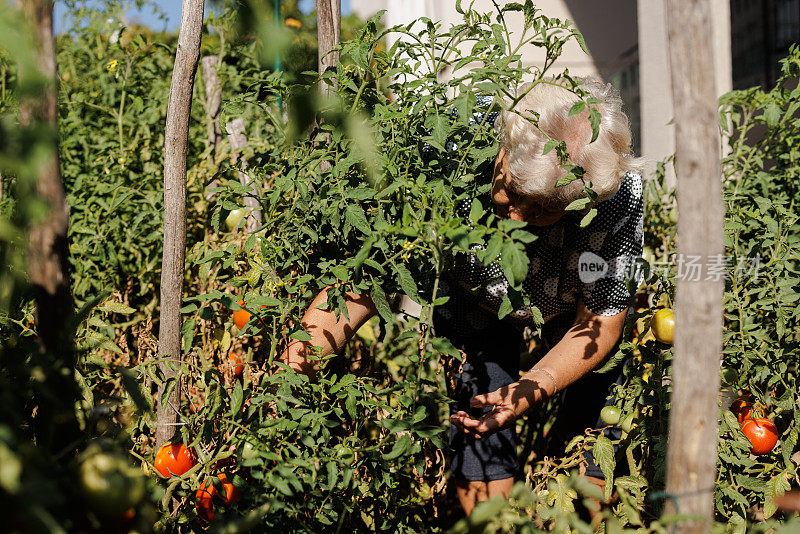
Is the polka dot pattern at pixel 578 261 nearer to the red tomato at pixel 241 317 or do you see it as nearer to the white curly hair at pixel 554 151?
the white curly hair at pixel 554 151

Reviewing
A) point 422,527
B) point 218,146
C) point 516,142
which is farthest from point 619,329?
Result: point 218,146

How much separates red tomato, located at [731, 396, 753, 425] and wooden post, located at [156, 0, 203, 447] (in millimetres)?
1305

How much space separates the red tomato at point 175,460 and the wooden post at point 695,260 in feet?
2.89

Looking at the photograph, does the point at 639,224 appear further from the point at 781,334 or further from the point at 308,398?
the point at 308,398

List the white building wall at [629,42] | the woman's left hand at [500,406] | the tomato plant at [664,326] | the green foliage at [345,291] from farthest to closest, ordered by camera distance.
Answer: the white building wall at [629,42], the tomato plant at [664,326], the woman's left hand at [500,406], the green foliage at [345,291]

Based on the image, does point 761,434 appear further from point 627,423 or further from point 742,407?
point 627,423

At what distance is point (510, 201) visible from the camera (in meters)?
1.36

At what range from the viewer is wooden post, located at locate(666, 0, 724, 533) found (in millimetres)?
789

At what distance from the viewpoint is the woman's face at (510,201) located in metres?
1.35

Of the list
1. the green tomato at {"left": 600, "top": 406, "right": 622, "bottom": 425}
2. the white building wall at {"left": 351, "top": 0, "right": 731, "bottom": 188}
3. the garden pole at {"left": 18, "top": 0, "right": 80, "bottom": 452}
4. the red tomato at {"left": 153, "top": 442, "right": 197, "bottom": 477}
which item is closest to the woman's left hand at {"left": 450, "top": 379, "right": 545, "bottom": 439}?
the green tomato at {"left": 600, "top": 406, "right": 622, "bottom": 425}

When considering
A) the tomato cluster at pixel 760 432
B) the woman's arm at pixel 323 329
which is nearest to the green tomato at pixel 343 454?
the woman's arm at pixel 323 329

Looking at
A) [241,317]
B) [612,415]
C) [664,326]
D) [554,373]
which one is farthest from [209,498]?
[664,326]

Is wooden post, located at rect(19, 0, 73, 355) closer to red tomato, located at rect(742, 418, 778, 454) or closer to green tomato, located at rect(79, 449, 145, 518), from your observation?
green tomato, located at rect(79, 449, 145, 518)

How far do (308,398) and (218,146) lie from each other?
1.04 meters
